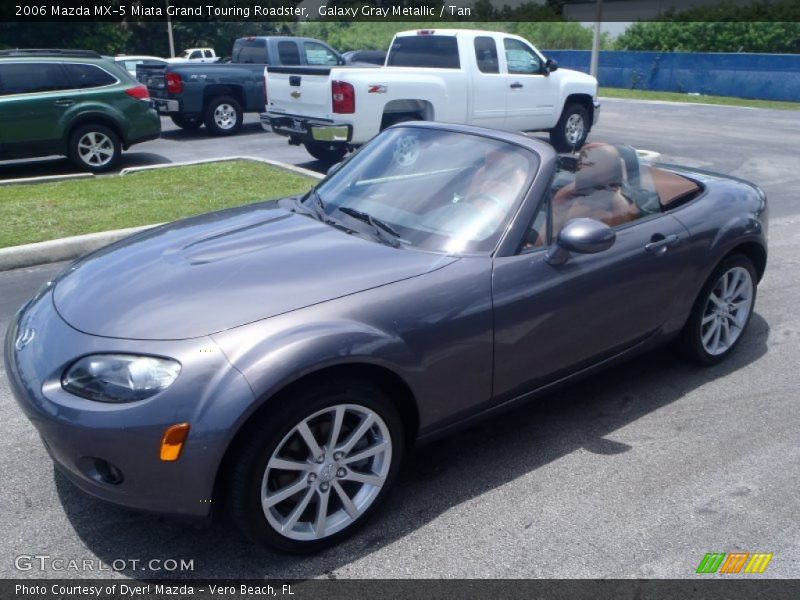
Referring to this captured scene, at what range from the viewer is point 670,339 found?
14.3 ft

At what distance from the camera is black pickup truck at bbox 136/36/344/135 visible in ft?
47.5

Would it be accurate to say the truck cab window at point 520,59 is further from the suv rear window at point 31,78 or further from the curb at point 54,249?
the curb at point 54,249

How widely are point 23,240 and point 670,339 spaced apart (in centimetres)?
573

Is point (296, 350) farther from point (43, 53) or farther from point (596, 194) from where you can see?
point (43, 53)

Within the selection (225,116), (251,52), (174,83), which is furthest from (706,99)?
(174,83)

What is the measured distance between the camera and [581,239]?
3.42 meters

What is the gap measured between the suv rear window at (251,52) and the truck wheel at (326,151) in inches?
189

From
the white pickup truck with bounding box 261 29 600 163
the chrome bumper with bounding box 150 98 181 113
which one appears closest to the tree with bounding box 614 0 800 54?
the white pickup truck with bounding box 261 29 600 163

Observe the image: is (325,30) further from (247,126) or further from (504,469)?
(504,469)

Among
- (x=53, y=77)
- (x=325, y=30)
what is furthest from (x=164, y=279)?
(x=325, y=30)

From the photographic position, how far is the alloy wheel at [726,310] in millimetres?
4590

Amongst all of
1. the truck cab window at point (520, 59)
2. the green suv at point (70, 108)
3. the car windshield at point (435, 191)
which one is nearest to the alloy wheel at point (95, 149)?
the green suv at point (70, 108)

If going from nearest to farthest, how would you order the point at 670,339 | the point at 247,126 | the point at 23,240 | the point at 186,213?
the point at 670,339, the point at 23,240, the point at 186,213, the point at 247,126

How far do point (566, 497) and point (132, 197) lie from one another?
22.8 feet
